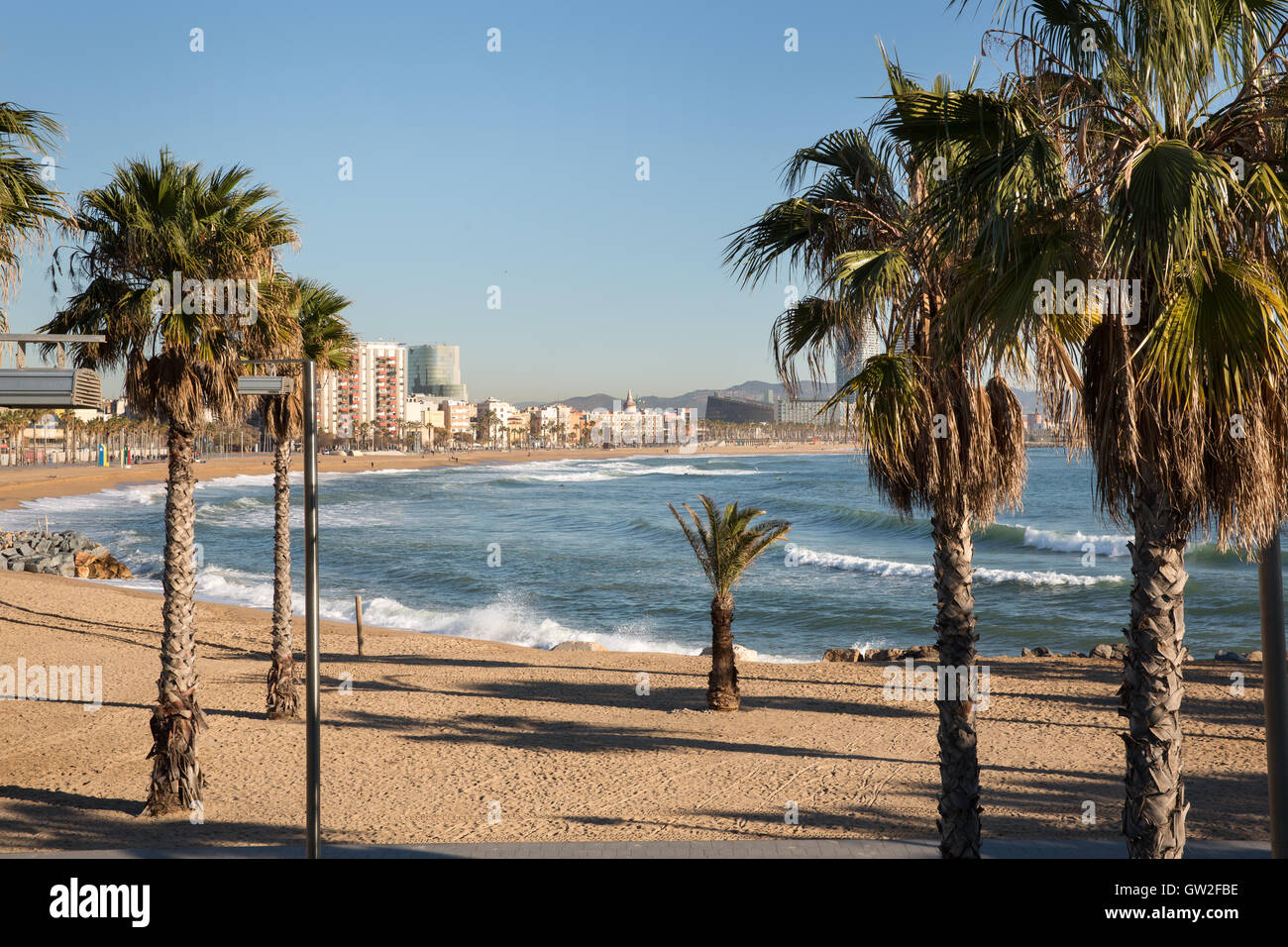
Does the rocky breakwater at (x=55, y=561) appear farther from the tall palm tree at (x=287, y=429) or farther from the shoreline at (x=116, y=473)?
the tall palm tree at (x=287, y=429)

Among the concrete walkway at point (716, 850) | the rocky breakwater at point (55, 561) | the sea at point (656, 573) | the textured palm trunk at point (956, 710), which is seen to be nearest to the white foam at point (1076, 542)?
the sea at point (656, 573)

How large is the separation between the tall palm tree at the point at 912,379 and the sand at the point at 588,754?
5.57 feet

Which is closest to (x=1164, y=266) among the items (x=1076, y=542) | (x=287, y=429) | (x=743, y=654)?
(x=287, y=429)

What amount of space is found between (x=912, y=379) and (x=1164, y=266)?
286 cm

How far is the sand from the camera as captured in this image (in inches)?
411

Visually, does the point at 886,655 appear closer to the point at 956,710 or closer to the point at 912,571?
the point at 956,710

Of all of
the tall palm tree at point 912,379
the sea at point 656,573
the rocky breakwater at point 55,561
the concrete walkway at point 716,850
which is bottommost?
the sea at point 656,573

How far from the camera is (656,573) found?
130 ft

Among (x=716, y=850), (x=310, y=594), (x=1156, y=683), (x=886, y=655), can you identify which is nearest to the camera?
(x=1156, y=683)

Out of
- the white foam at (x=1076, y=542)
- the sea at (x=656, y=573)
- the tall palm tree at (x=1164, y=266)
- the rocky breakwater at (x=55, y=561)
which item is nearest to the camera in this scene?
the tall palm tree at (x=1164, y=266)

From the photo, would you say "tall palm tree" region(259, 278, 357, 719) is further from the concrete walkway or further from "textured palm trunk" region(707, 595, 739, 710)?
"textured palm trunk" region(707, 595, 739, 710)

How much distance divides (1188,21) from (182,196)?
1037 centimetres

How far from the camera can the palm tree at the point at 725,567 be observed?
15742mm
